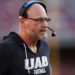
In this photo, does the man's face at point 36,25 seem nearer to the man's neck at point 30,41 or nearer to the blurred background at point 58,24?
the man's neck at point 30,41

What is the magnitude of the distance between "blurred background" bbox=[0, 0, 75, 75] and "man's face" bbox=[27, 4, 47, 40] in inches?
157

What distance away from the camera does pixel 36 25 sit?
214cm

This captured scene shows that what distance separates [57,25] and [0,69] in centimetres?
445

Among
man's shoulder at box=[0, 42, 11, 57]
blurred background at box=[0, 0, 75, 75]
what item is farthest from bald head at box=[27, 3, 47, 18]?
blurred background at box=[0, 0, 75, 75]

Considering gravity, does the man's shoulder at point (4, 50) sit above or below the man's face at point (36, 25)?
below

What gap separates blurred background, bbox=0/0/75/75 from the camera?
6.21 metres

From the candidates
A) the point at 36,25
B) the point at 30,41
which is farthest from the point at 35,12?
the point at 30,41

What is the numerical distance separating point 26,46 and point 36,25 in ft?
0.61

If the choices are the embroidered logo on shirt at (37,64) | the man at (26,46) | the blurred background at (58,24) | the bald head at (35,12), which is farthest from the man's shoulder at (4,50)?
the blurred background at (58,24)

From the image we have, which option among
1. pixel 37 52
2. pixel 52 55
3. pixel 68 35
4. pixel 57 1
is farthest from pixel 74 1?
pixel 37 52

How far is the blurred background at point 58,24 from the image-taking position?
621cm

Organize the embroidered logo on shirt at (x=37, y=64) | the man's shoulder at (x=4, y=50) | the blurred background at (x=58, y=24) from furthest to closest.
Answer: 1. the blurred background at (x=58, y=24)
2. the embroidered logo on shirt at (x=37, y=64)
3. the man's shoulder at (x=4, y=50)

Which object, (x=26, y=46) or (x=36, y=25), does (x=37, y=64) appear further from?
(x=36, y=25)

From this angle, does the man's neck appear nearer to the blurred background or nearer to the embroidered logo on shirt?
the embroidered logo on shirt
